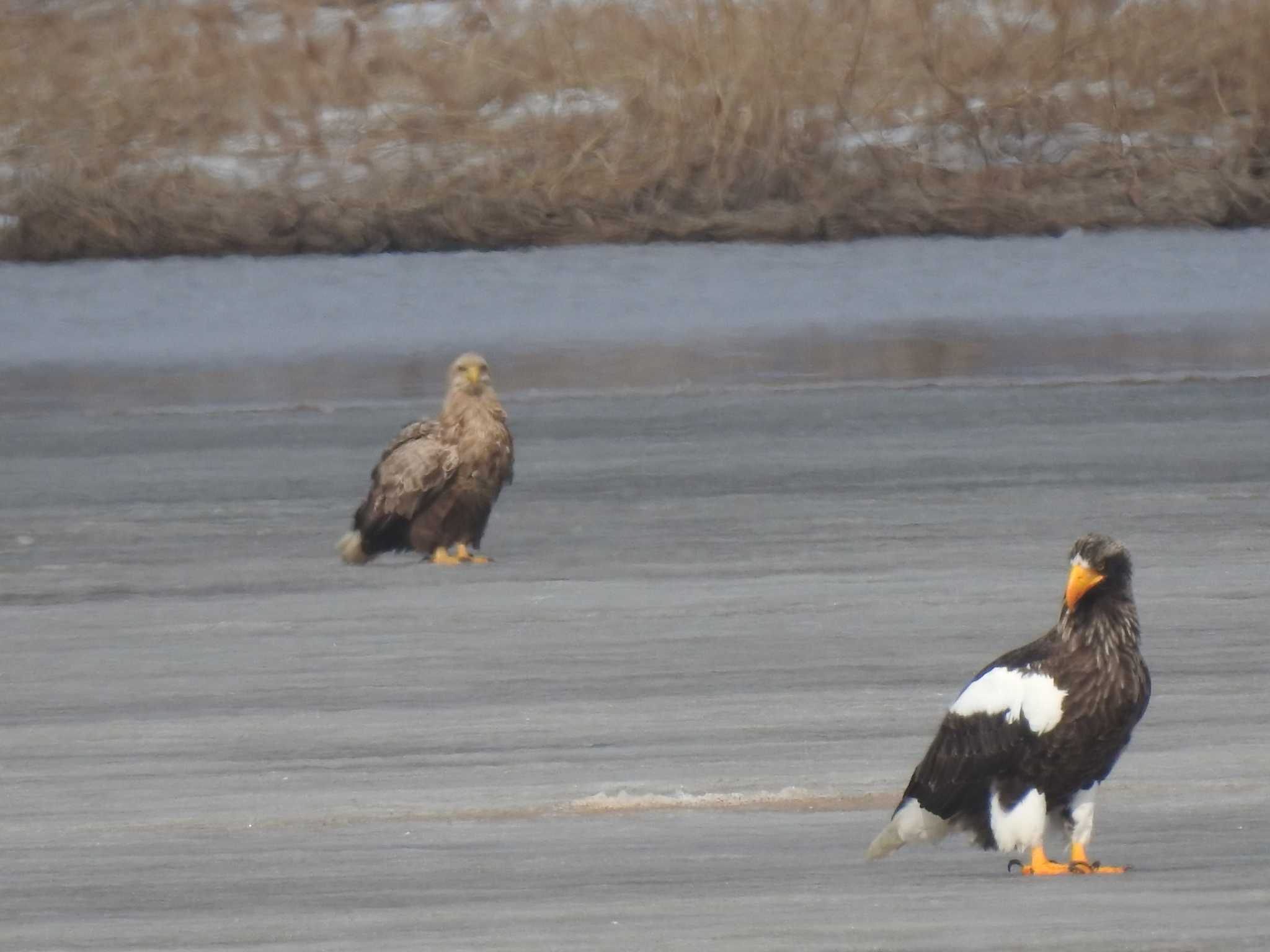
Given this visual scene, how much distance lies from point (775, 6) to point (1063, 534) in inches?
720

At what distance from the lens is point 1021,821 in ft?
15.9

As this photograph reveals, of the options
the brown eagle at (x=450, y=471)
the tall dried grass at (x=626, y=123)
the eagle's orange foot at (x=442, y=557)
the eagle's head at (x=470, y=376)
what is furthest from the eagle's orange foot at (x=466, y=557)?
the tall dried grass at (x=626, y=123)

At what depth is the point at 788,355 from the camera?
16.5 m

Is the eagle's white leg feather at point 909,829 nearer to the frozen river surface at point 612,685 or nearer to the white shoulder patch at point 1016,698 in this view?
the frozen river surface at point 612,685

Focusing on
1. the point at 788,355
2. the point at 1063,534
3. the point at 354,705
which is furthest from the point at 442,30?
the point at 354,705

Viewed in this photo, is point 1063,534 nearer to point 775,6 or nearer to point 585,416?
point 585,416

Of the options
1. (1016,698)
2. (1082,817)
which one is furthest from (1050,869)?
(1016,698)

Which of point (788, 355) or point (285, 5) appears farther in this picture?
point (285, 5)

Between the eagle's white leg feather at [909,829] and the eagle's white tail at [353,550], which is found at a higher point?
the eagle's white leg feather at [909,829]

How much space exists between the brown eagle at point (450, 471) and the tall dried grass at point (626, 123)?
14177 mm

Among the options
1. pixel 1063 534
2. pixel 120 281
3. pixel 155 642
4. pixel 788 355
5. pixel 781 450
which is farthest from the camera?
pixel 120 281

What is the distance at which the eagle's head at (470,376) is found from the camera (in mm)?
8633

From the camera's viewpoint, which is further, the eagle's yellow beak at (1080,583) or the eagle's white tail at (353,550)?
the eagle's white tail at (353,550)

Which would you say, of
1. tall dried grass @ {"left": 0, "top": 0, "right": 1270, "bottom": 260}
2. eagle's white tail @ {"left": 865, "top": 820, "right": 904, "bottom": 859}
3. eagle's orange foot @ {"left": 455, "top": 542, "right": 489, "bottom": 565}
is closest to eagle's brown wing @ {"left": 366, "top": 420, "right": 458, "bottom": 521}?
eagle's orange foot @ {"left": 455, "top": 542, "right": 489, "bottom": 565}
